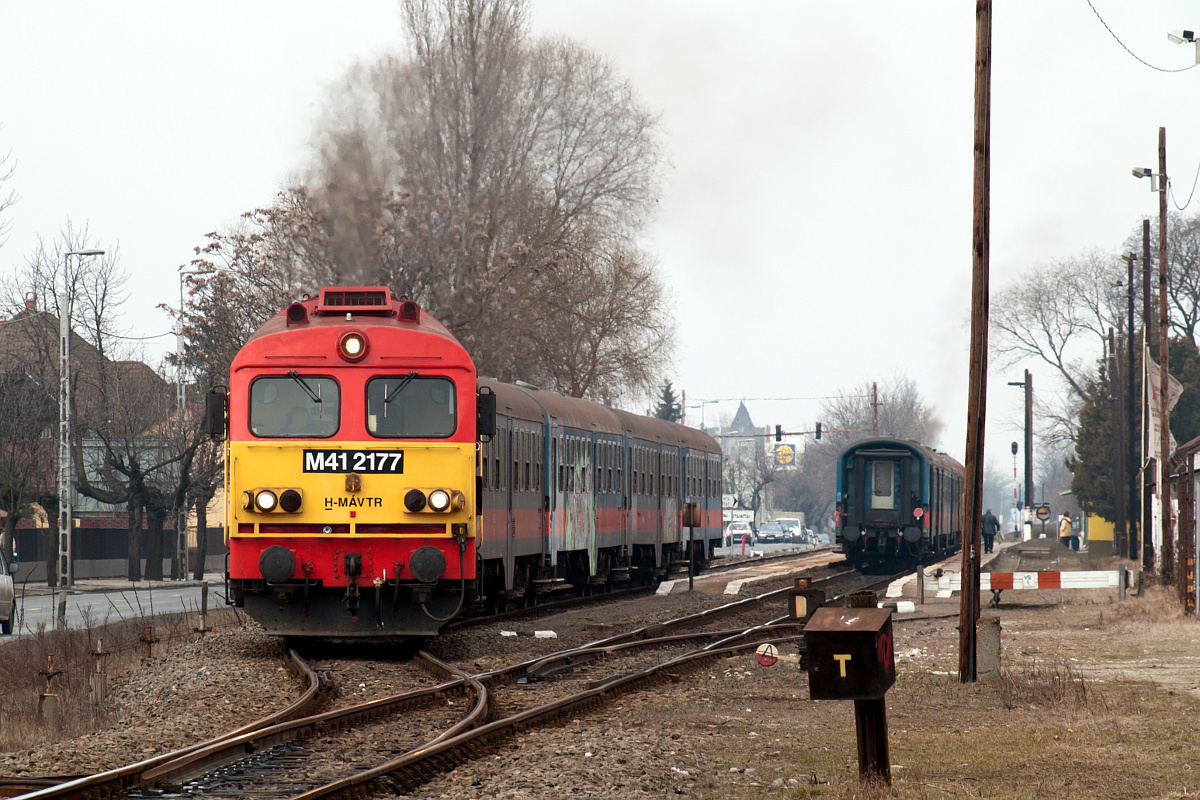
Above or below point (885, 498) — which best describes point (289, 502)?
above

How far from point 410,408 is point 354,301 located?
1512 millimetres

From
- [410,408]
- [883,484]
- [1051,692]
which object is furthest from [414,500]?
[883,484]

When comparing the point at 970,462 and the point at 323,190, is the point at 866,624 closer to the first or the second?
the point at 970,462

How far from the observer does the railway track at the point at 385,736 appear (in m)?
7.92

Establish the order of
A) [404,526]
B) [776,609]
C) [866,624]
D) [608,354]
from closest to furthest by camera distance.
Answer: [866,624] < [404,526] < [776,609] < [608,354]

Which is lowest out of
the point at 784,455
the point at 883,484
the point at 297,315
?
the point at 883,484

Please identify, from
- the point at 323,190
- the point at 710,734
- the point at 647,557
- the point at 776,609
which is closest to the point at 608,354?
the point at 323,190

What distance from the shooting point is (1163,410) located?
2914 centimetres

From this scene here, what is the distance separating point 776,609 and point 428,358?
10936mm

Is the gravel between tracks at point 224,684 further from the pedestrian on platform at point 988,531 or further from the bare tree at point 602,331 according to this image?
the pedestrian on platform at point 988,531

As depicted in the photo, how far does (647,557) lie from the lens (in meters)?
29.6

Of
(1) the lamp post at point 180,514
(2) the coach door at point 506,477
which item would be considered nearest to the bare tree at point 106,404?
(1) the lamp post at point 180,514

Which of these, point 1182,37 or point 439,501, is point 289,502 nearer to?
point 439,501

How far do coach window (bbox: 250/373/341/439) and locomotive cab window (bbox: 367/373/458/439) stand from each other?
387mm
